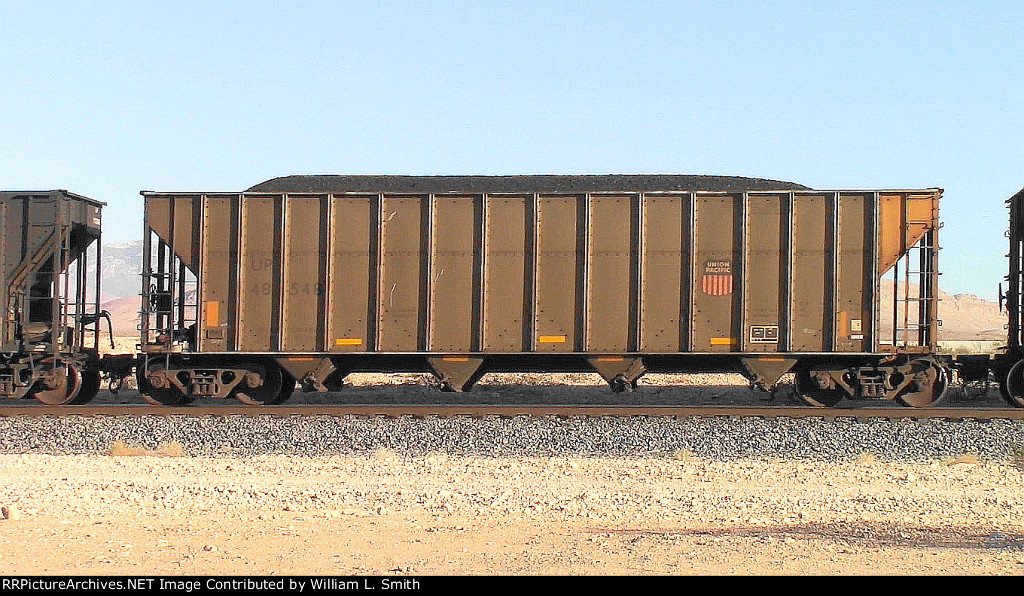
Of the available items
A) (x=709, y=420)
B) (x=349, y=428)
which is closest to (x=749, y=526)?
(x=709, y=420)

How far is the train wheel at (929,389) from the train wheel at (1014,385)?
1.00m

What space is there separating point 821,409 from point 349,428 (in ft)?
23.4

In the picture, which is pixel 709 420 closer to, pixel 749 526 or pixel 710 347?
pixel 710 347

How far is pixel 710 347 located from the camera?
1420cm

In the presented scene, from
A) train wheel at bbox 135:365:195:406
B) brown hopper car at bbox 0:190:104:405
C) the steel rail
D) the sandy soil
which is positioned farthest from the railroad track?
the sandy soil

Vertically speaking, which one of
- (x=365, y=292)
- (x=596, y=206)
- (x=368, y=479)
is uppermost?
(x=596, y=206)

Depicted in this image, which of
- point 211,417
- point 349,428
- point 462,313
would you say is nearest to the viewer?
point 349,428

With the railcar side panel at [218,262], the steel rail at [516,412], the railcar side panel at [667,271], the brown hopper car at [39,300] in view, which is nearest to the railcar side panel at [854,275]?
the steel rail at [516,412]

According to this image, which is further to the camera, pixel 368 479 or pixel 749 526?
pixel 368 479

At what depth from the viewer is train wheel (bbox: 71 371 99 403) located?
15.3 metres

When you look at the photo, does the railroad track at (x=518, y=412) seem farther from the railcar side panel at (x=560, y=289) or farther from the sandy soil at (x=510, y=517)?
the sandy soil at (x=510, y=517)

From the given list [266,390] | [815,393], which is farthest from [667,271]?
[266,390]
